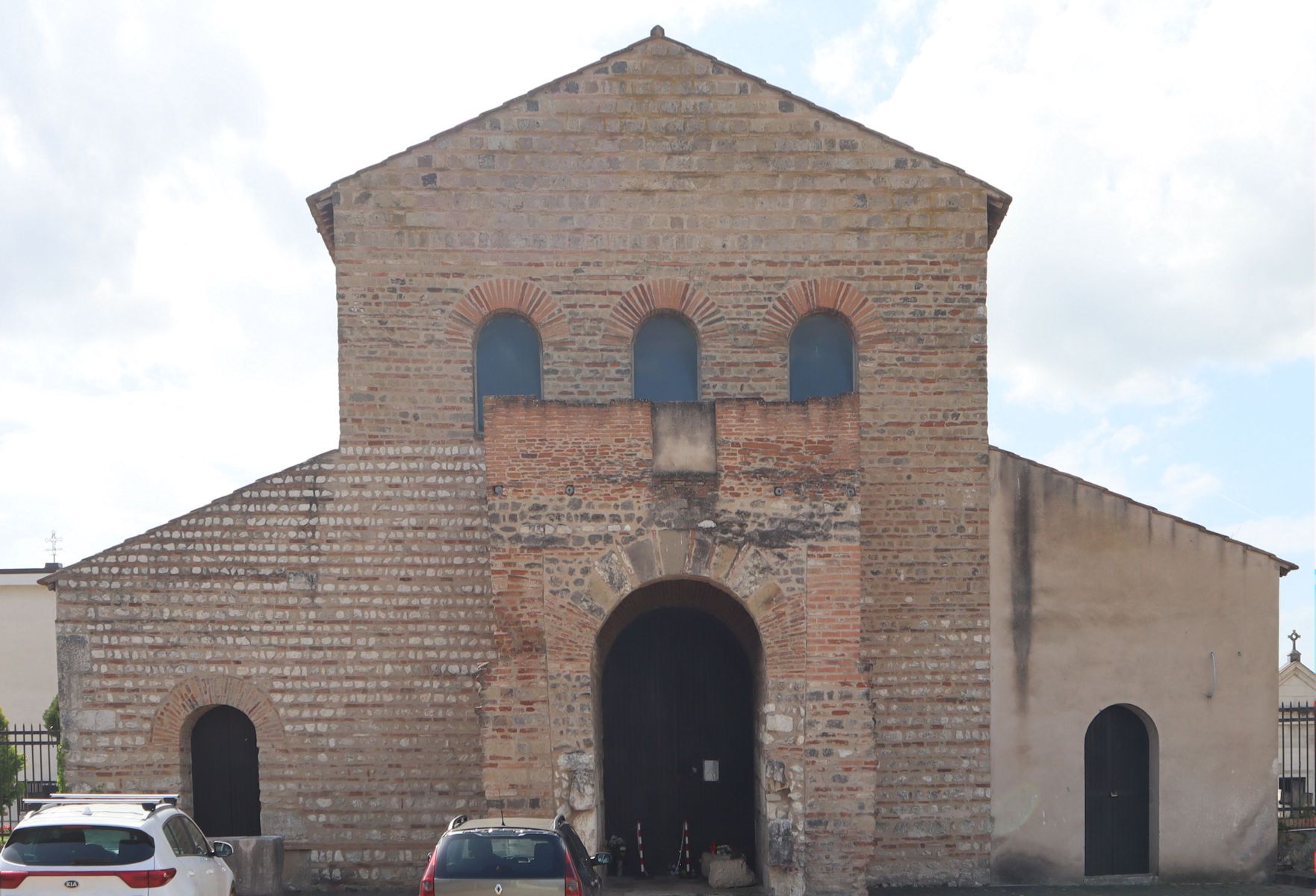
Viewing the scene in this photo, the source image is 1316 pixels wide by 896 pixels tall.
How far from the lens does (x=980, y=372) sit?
14.1 meters

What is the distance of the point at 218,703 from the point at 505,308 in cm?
555

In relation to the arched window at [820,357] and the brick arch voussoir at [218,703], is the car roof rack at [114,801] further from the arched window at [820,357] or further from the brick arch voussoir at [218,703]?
the arched window at [820,357]

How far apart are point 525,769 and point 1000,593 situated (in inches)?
238

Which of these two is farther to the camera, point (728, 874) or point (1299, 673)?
point (1299, 673)

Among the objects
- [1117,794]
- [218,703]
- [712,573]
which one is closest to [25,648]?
[218,703]

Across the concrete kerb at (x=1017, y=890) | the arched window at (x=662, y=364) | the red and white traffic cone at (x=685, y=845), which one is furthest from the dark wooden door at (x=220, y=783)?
the arched window at (x=662, y=364)

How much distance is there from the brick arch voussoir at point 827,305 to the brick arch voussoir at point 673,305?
65 cm

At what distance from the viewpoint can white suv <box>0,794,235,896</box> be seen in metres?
8.93

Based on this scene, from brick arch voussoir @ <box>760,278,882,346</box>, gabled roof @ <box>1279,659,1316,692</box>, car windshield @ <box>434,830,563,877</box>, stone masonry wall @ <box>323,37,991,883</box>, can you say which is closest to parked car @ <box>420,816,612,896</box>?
car windshield @ <box>434,830,563,877</box>

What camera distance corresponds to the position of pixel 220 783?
1371 centimetres

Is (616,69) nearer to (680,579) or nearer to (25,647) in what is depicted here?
(680,579)

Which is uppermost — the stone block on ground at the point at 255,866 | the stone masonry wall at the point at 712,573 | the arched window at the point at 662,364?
the arched window at the point at 662,364

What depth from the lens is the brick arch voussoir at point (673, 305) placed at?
14.0 metres

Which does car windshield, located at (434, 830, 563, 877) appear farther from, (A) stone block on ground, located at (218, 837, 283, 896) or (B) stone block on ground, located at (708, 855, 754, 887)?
(A) stone block on ground, located at (218, 837, 283, 896)
